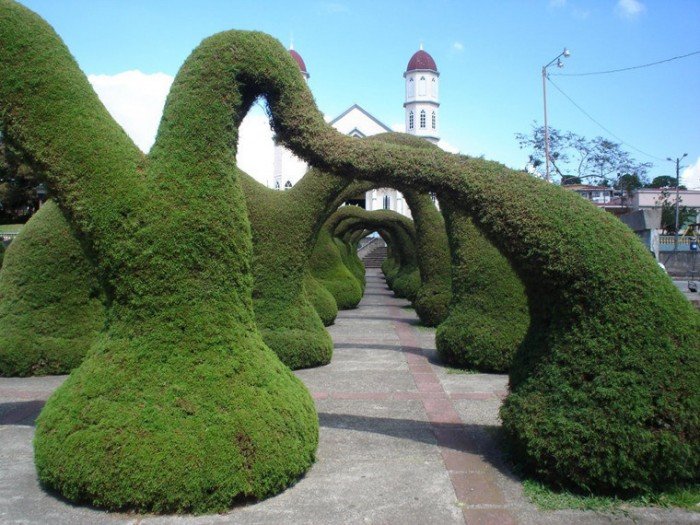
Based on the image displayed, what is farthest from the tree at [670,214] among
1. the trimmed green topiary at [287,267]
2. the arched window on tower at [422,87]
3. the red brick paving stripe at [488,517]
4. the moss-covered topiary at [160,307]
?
the moss-covered topiary at [160,307]

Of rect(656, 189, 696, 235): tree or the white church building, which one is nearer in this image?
rect(656, 189, 696, 235): tree

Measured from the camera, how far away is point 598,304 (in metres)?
4.60

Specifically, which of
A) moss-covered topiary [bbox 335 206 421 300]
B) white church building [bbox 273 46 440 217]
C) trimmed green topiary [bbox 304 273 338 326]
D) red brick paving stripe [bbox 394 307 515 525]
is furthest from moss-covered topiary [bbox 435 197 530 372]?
white church building [bbox 273 46 440 217]

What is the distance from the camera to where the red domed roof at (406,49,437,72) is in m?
65.1

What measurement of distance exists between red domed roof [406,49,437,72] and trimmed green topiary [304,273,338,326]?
183 ft

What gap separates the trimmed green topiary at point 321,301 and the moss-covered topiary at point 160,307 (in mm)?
8485

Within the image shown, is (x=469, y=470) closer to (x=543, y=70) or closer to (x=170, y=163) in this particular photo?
(x=170, y=163)

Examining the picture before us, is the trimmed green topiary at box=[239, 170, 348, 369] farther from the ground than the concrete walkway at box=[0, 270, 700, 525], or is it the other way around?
the trimmed green topiary at box=[239, 170, 348, 369]

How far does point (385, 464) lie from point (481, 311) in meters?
4.42

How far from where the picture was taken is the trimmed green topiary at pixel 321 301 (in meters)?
13.4

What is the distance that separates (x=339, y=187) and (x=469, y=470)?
18.6ft

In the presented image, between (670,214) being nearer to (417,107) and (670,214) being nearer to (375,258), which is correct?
(375,258)

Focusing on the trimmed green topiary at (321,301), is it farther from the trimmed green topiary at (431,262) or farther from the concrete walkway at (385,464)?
the concrete walkway at (385,464)

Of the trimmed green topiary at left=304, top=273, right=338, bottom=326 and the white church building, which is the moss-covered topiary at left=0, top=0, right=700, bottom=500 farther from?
the white church building
